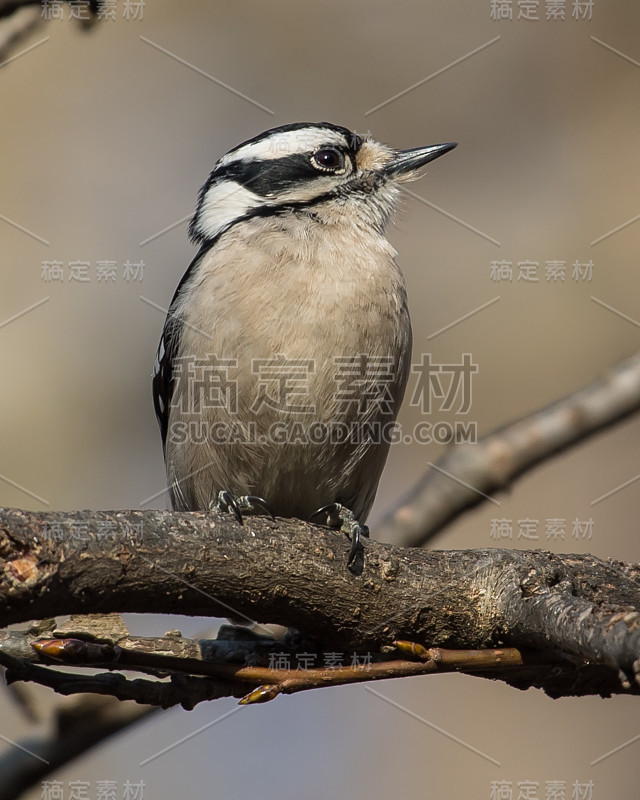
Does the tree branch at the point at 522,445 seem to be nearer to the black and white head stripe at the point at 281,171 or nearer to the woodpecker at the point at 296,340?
the woodpecker at the point at 296,340

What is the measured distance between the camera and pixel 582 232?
7.57 metres

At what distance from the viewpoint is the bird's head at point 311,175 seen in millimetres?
5414

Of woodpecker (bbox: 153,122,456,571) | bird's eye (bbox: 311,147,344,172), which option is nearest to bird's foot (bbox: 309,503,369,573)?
woodpecker (bbox: 153,122,456,571)

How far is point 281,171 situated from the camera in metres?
5.55

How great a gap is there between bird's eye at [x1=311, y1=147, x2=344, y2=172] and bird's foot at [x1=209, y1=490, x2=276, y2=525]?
1909 mm

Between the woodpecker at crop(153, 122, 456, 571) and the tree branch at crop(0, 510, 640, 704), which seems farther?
the woodpecker at crop(153, 122, 456, 571)

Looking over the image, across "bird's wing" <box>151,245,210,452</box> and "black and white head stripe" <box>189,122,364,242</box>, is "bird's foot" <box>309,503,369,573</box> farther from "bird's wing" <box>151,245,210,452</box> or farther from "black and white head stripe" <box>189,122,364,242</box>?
"black and white head stripe" <box>189,122,364,242</box>

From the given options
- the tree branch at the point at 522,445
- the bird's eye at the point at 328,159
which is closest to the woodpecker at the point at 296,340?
the bird's eye at the point at 328,159

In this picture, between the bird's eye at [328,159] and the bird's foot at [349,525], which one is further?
the bird's eye at [328,159]

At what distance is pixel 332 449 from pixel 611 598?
1.61 metres

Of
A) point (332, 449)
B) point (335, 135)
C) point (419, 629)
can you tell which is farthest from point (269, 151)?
point (419, 629)

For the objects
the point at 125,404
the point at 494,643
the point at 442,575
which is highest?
the point at 125,404

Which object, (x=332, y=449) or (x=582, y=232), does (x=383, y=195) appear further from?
(x=582, y=232)

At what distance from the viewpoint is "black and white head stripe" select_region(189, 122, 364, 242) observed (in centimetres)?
546
